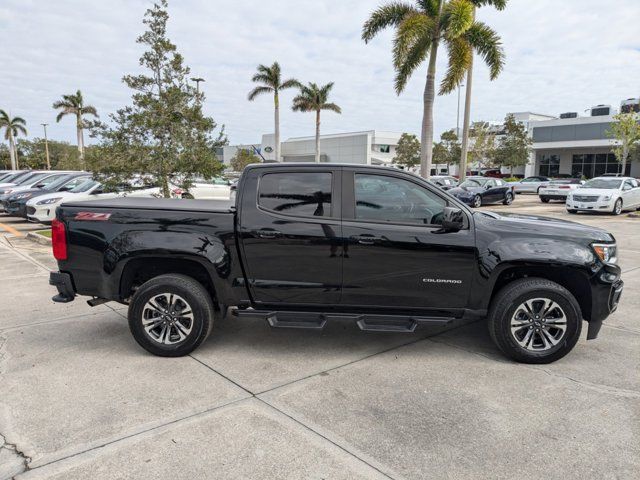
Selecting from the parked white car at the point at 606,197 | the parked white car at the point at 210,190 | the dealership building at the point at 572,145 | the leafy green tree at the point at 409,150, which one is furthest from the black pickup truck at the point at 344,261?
the leafy green tree at the point at 409,150

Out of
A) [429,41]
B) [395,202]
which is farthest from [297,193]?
[429,41]

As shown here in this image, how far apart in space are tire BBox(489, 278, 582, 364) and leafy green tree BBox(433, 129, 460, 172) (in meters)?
53.6

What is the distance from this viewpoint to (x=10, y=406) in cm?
349

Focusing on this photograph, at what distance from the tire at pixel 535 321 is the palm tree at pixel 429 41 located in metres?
16.4

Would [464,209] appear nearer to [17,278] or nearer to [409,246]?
[409,246]

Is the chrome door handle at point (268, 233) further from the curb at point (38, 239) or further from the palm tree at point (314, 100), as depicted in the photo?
the palm tree at point (314, 100)

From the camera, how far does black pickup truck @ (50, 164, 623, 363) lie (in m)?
4.20

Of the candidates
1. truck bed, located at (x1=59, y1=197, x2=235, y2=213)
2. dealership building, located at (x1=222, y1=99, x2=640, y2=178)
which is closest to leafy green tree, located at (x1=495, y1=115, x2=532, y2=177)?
dealership building, located at (x1=222, y1=99, x2=640, y2=178)

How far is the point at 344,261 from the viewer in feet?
13.8

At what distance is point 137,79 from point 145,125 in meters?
1.11

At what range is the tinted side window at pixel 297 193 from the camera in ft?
14.2

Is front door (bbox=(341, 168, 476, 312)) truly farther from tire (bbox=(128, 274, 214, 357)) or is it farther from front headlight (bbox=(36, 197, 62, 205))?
front headlight (bbox=(36, 197, 62, 205))

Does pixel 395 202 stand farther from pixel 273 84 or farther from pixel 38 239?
pixel 273 84

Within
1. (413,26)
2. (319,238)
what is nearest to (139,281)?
(319,238)
